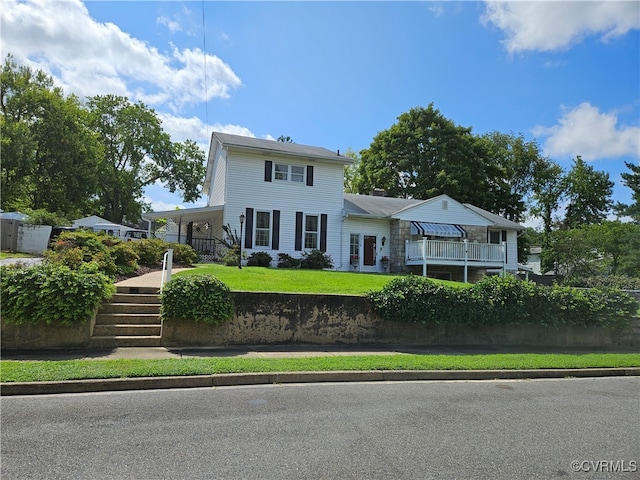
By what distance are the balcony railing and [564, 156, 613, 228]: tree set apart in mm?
31907

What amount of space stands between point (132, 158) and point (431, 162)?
29302mm

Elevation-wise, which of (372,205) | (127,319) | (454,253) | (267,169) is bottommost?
(127,319)

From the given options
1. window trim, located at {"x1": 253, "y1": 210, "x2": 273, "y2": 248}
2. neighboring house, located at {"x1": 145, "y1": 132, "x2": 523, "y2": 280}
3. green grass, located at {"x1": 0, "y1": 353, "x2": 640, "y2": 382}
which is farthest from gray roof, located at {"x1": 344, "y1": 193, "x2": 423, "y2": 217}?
green grass, located at {"x1": 0, "y1": 353, "x2": 640, "y2": 382}

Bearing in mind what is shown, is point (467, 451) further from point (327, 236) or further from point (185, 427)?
point (327, 236)

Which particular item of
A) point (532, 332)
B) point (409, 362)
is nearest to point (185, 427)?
point (409, 362)

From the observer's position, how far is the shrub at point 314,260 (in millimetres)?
21297

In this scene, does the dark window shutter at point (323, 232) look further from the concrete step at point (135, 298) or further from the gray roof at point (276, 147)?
the concrete step at point (135, 298)

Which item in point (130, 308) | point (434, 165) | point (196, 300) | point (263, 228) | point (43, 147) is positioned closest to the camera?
point (196, 300)

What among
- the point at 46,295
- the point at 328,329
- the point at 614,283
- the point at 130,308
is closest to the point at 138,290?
the point at 130,308

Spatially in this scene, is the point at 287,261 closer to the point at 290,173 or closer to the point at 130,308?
the point at 290,173

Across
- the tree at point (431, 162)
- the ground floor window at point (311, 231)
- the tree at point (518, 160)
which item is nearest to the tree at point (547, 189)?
the tree at point (518, 160)

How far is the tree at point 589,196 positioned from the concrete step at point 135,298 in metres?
51.0

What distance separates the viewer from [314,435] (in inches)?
176

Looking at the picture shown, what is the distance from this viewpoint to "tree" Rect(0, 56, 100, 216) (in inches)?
1173
